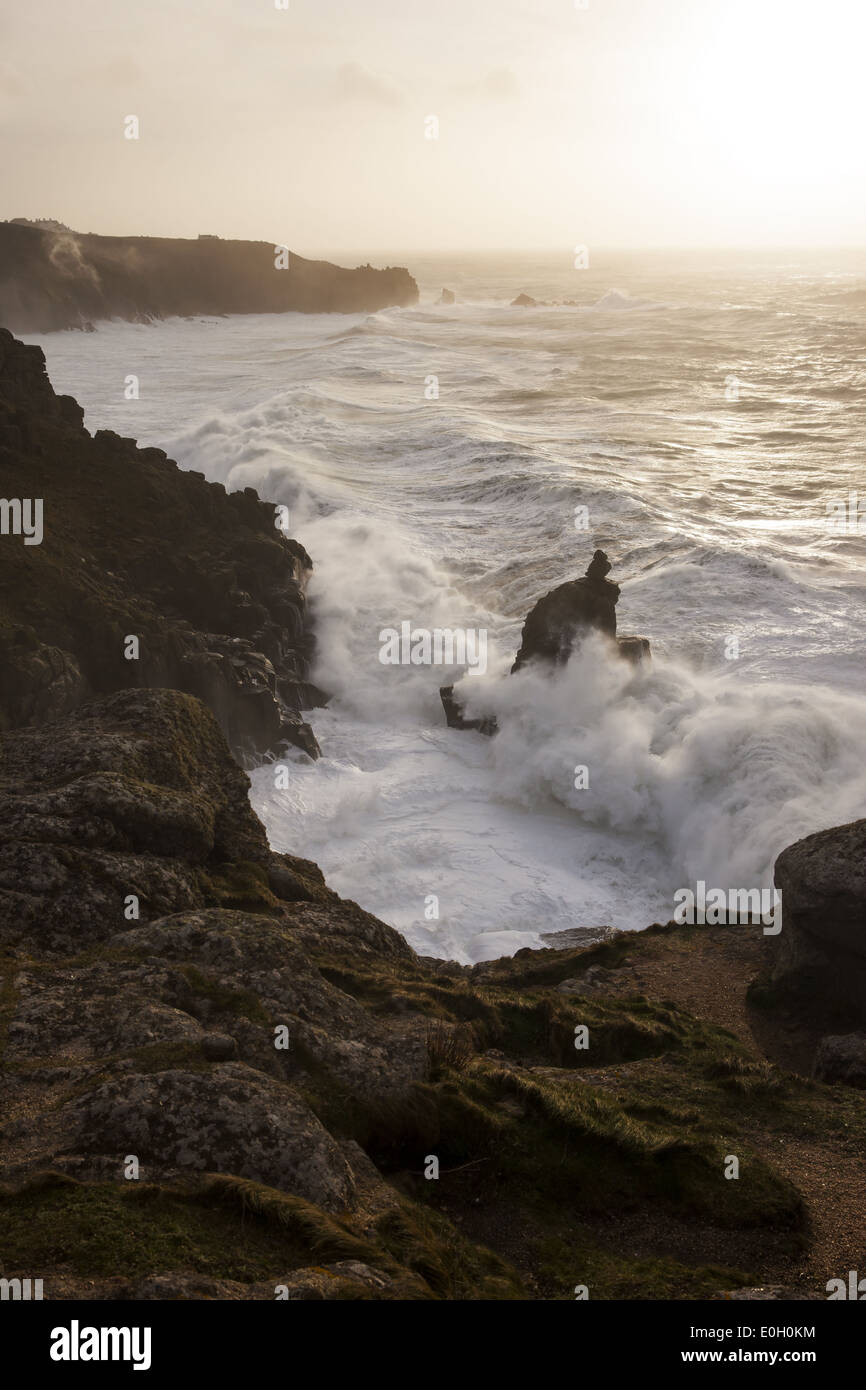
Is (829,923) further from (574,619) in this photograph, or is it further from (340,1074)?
(574,619)

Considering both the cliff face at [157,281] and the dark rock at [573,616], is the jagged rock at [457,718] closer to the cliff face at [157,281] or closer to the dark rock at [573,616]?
the dark rock at [573,616]

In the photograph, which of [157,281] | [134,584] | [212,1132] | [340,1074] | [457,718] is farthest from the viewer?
[157,281]

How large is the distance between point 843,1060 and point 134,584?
16828 millimetres

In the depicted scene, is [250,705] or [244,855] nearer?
[244,855]

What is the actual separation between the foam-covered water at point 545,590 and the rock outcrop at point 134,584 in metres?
1.71

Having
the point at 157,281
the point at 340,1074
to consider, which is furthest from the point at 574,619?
the point at 157,281

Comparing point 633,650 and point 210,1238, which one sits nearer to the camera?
point 210,1238

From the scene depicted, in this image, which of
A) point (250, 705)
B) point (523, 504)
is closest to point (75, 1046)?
point (250, 705)

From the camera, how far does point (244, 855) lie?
43.9 ft

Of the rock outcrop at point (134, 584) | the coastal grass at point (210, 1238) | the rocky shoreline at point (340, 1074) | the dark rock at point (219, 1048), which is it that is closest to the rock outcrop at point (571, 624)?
the rock outcrop at point (134, 584)

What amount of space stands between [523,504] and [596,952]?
81.6ft

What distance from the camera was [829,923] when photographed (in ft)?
42.4

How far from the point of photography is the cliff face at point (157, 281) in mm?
95500

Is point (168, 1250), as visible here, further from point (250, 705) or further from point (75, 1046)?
point (250, 705)
